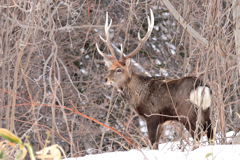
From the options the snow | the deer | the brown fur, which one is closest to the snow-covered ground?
the snow

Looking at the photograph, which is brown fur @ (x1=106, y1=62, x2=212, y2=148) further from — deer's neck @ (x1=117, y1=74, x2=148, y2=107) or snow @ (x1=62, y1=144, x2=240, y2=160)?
snow @ (x1=62, y1=144, x2=240, y2=160)

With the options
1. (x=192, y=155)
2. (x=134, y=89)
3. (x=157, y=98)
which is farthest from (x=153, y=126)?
(x=192, y=155)

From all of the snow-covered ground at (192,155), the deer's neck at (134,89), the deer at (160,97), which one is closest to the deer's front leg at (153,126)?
the deer at (160,97)

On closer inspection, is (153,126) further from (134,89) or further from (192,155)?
(192,155)

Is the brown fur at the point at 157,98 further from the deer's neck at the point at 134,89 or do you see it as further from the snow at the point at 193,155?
the snow at the point at 193,155

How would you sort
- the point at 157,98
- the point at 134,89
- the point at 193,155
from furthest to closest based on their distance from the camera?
the point at 134,89, the point at 157,98, the point at 193,155

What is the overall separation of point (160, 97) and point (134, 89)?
703 mm

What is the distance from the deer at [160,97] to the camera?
5176 millimetres

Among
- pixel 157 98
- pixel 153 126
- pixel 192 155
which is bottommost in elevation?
pixel 153 126

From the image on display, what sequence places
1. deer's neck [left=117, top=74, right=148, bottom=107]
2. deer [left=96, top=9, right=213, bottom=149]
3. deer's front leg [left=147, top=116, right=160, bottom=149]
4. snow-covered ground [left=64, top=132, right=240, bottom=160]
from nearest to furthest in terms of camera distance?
snow-covered ground [left=64, top=132, right=240, bottom=160], deer [left=96, top=9, right=213, bottom=149], deer's front leg [left=147, top=116, right=160, bottom=149], deer's neck [left=117, top=74, right=148, bottom=107]

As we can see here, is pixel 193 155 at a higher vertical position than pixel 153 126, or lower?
higher

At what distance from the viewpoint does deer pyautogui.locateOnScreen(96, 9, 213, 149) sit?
17.0ft

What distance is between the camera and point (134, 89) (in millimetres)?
6355

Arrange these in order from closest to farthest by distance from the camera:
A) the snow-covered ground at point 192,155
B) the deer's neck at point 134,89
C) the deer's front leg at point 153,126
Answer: the snow-covered ground at point 192,155
the deer's front leg at point 153,126
the deer's neck at point 134,89
